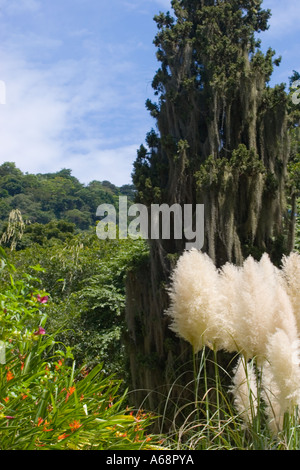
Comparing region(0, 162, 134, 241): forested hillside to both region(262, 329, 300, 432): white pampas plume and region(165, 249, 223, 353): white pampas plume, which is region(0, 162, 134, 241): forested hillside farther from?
region(262, 329, 300, 432): white pampas plume

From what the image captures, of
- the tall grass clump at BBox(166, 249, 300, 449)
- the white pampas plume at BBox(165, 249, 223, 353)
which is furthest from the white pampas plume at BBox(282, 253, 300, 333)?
the white pampas plume at BBox(165, 249, 223, 353)

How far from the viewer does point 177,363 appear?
6586 mm

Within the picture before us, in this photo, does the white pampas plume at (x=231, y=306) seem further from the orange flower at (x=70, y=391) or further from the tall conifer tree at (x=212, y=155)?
the tall conifer tree at (x=212, y=155)

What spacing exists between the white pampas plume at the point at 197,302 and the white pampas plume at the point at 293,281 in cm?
34

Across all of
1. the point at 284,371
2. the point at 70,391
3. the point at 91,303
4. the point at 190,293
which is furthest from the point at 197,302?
the point at 91,303

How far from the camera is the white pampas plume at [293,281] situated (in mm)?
2502

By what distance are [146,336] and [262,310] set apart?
4.82 metres

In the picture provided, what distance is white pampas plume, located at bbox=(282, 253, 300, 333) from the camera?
2.50m

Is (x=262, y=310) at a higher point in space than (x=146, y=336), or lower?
higher
